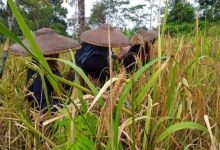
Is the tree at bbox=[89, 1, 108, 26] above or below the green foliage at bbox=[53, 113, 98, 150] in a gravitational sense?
above

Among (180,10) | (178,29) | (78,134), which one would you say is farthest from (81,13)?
(78,134)

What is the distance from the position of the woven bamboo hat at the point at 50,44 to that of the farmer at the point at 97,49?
0.40m

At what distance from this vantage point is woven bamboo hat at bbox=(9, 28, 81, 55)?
1839 mm

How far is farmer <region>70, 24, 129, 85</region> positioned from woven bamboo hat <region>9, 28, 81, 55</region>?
395 mm

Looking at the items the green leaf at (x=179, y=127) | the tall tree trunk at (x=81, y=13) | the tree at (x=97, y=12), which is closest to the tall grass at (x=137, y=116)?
the green leaf at (x=179, y=127)

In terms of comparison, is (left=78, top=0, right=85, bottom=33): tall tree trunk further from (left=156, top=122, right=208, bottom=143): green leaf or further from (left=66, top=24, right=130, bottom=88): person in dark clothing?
(left=156, top=122, right=208, bottom=143): green leaf

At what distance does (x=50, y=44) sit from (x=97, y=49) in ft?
1.99

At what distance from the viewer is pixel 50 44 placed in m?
1.88

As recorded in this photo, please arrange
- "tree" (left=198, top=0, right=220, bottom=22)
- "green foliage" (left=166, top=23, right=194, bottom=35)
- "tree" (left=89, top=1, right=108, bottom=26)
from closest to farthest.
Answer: "green foliage" (left=166, top=23, right=194, bottom=35) < "tree" (left=198, top=0, right=220, bottom=22) < "tree" (left=89, top=1, right=108, bottom=26)

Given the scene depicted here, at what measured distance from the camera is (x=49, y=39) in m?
1.93

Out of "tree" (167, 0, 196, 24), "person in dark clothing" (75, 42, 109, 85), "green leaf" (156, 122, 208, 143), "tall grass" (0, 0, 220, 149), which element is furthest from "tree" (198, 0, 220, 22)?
"green leaf" (156, 122, 208, 143)

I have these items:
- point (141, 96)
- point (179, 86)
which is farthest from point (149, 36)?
point (141, 96)

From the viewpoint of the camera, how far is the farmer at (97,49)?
2326 millimetres

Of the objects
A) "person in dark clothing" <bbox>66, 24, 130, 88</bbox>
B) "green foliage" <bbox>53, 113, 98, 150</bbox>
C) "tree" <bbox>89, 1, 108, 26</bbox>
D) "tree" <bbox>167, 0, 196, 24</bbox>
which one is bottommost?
"green foliage" <bbox>53, 113, 98, 150</bbox>
